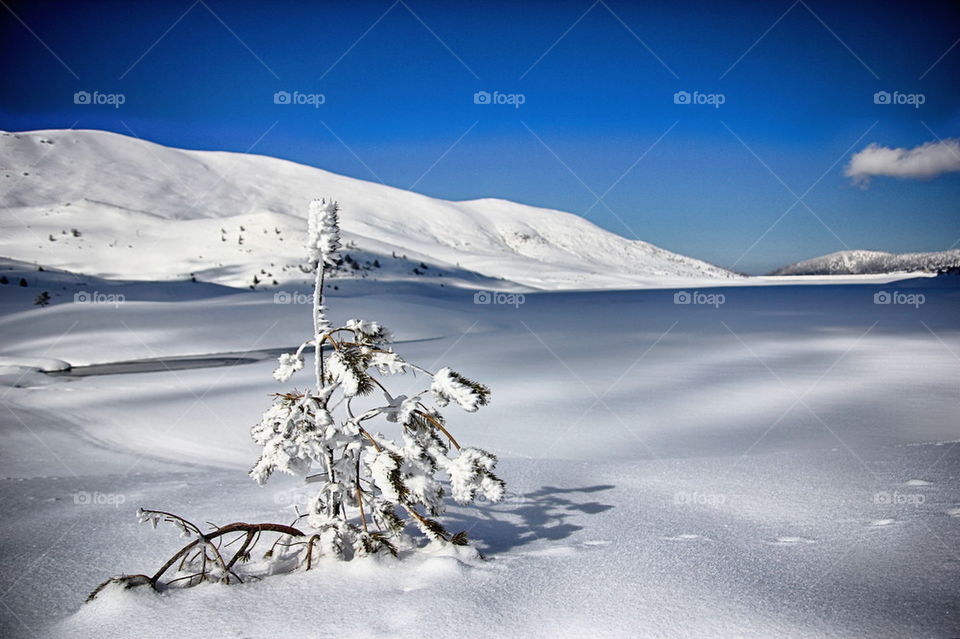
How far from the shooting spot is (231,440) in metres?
4.59

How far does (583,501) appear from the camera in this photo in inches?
121

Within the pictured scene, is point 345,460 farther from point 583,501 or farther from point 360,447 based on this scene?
point 583,501

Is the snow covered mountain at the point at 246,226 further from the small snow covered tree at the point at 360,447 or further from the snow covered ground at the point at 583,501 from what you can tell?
the small snow covered tree at the point at 360,447

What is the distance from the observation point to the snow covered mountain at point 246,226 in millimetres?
18281

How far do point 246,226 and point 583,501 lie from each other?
19.5 m

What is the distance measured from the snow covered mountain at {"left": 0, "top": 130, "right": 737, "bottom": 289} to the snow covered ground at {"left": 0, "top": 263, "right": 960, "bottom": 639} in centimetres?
303

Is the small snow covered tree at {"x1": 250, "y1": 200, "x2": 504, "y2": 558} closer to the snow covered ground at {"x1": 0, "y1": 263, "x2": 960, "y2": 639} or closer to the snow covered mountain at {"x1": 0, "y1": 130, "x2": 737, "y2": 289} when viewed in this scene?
the snow covered ground at {"x1": 0, "y1": 263, "x2": 960, "y2": 639}

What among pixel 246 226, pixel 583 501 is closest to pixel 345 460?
pixel 583 501

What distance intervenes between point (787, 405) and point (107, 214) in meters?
22.6

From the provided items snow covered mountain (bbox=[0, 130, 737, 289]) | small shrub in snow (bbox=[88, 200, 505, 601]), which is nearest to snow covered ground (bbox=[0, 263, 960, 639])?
small shrub in snow (bbox=[88, 200, 505, 601])

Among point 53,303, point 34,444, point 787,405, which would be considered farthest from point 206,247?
point 787,405

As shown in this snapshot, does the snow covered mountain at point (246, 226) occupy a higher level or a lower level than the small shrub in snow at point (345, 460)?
higher

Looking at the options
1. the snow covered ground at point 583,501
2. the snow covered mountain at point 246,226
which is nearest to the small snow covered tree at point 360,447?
the snow covered ground at point 583,501

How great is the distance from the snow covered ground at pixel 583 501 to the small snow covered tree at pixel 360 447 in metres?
0.16
